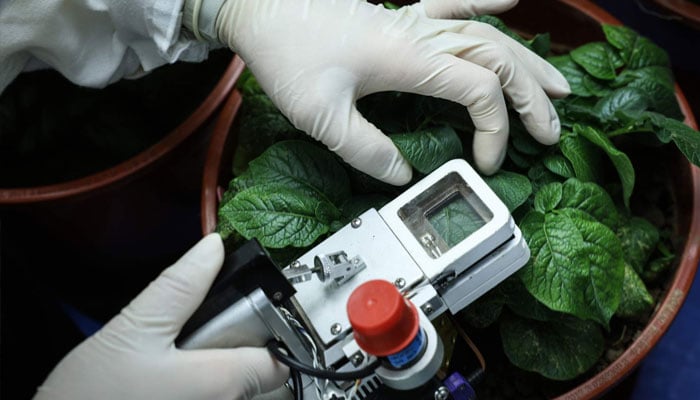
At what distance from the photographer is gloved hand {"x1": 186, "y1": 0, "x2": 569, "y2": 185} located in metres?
1.08

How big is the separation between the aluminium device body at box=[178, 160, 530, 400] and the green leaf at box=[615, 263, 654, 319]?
11.1 inches

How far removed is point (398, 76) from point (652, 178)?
56 centimetres

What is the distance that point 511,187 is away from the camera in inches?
42.3

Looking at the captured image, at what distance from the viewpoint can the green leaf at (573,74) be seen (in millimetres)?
1287

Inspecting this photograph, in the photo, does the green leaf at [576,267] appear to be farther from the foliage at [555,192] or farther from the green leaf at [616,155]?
the green leaf at [616,155]

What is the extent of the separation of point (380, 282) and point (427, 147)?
295 mm

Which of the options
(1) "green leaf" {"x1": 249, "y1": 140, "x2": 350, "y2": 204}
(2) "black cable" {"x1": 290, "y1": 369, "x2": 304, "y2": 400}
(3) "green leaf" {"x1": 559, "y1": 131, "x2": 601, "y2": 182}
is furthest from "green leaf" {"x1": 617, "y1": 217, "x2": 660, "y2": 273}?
(2) "black cable" {"x1": 290, "y1": 369, "x2": 304, "y2": 400}

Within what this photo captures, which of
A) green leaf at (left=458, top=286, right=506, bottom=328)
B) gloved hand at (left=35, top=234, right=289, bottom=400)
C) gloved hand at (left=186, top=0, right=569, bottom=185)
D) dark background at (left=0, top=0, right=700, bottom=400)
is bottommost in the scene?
dark background at (left=0, top=0, right=700, bottom=400)

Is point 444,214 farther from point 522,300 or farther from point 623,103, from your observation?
point 623,103

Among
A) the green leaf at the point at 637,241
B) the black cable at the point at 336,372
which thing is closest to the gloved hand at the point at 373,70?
the green leaf at the point at 637,241

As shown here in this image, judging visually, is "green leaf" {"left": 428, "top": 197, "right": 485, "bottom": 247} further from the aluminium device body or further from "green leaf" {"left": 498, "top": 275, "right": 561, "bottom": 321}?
"green leaf" {"left": 498, "top": 275, "right": 561, "bottom": 321}

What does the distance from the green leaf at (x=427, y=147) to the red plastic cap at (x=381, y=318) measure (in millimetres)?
283

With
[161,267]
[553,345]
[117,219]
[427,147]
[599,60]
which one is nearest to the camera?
[427,147]

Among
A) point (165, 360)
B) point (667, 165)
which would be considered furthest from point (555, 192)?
point (165, 360)
